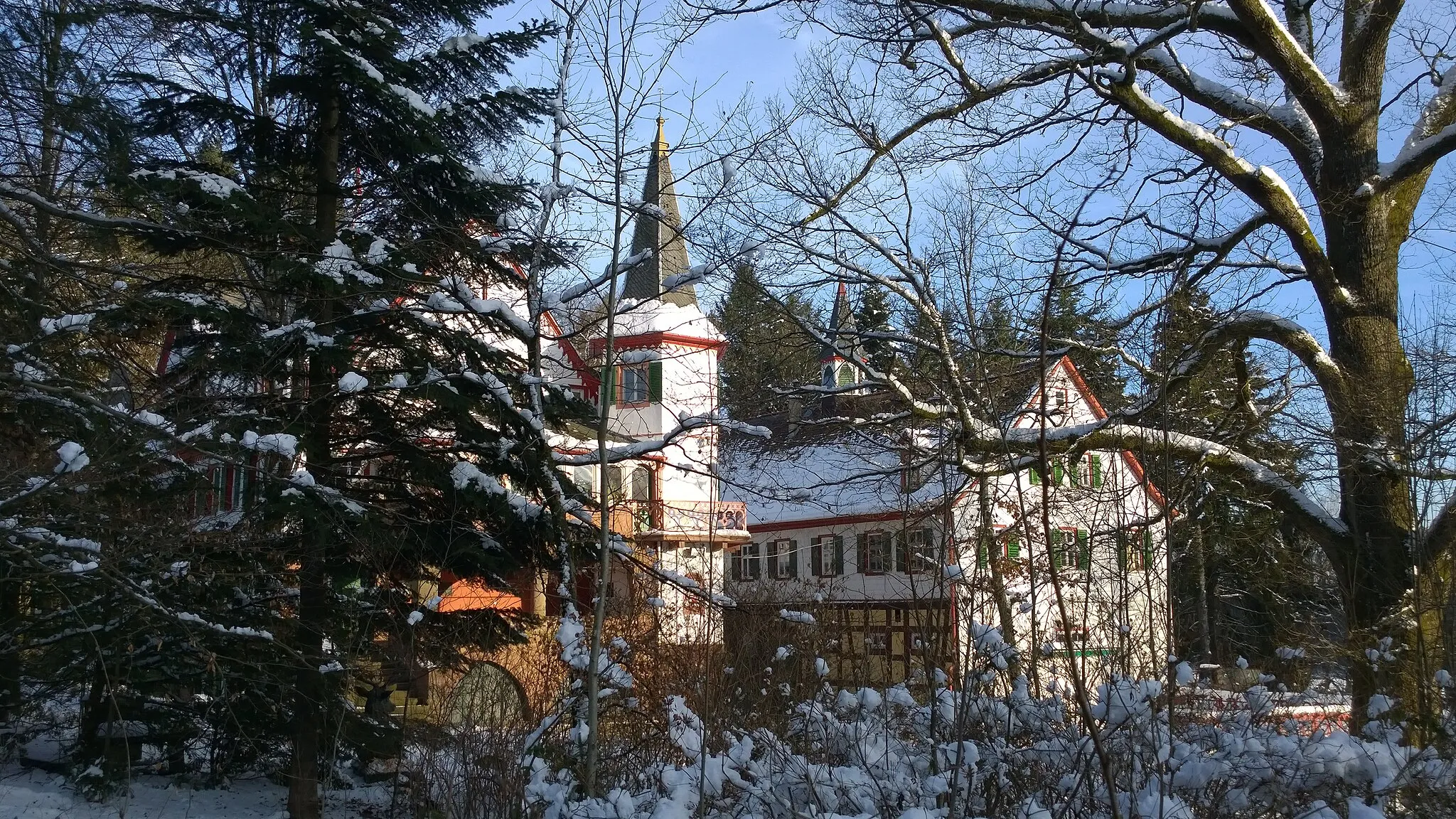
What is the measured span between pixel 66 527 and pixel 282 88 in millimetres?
4090

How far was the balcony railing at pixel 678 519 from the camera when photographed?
27.1 feet

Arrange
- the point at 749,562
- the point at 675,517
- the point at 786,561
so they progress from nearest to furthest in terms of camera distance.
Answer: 1. the point at 675,517
2. the point at 786,561
3. the point at 749,562

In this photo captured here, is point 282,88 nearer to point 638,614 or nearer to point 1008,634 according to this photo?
point 638,614

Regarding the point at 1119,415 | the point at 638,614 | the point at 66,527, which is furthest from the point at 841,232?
the point at 66,527

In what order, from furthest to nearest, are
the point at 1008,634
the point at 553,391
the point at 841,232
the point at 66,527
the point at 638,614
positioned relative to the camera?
1. the point at 841,232
2. the point at 638,614
3. the point at 553,391
4. the point at 66,527
5. the point at 1008,634

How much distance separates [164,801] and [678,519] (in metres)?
→ 9.50

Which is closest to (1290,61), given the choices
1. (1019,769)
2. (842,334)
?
(842,334)

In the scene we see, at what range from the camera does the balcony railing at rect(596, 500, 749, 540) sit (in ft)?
27.1

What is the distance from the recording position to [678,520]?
16656 mm

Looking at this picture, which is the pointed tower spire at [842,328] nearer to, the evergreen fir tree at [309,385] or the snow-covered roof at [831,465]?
the snow-covered roof at [831,465]

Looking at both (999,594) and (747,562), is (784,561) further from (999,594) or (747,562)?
(999,594)

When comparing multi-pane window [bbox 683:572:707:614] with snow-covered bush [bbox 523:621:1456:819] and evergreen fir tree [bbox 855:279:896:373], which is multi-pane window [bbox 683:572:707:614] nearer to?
snow-covered bush [bbox 523:621:1456:819]

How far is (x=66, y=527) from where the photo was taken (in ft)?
22.6

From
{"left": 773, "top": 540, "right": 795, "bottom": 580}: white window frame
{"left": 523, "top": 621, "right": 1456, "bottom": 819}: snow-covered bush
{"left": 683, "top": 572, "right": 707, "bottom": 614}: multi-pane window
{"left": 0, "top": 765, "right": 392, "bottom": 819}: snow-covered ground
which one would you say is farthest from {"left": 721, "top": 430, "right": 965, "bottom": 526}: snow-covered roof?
{"left": 773, "top": 540, "right": 795, "bottom": 580}: white window frame
